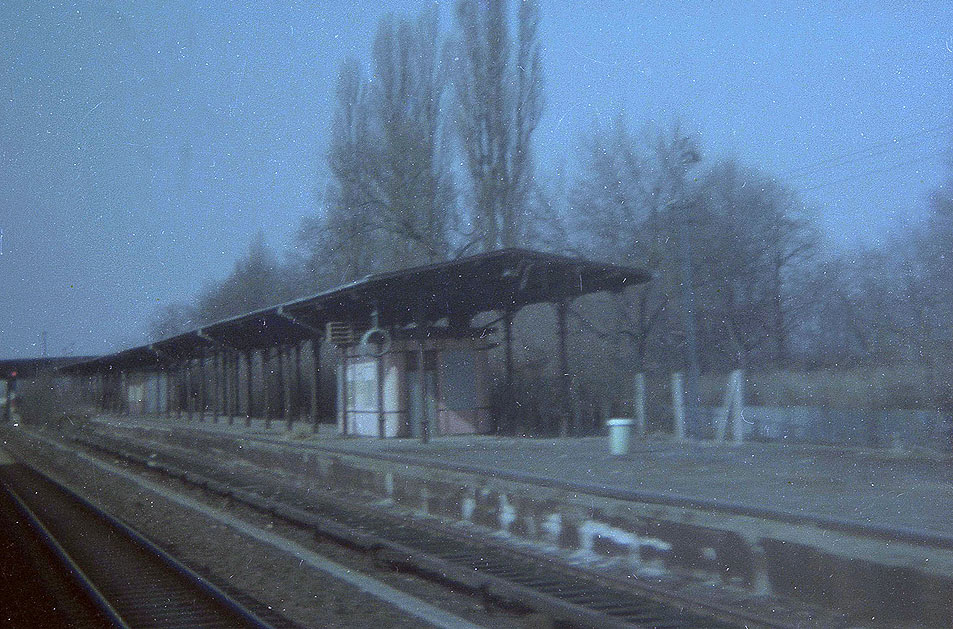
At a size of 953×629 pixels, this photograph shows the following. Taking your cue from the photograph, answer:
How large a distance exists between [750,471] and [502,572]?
17.9ft

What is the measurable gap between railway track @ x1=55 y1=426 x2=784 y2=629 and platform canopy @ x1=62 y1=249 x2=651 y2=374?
18.5ft

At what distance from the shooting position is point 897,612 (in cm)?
730

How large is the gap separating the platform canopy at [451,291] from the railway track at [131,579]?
7728 millimetres

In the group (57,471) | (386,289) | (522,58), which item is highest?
(522,58)

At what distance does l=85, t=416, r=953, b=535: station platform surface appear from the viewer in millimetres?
10546

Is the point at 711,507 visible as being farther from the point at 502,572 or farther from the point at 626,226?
the point at 626,226

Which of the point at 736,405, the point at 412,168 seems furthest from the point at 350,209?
the point at 736,405

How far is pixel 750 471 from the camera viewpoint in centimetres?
1478

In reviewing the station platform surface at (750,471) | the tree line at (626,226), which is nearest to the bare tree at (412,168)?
the tree line at (626,226)

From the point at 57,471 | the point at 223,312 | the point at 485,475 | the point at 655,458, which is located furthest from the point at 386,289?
the point at 223,312

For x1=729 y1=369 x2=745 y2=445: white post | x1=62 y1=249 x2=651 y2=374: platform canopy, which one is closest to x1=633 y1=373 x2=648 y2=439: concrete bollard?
x1=62 y1=249 x2=651 y2=374: platform canopy

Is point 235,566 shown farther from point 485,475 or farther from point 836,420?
point 836,420

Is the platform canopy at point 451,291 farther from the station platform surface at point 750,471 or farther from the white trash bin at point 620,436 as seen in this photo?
the white trash bin at point 620,436

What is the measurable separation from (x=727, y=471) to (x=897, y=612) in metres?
7.59
